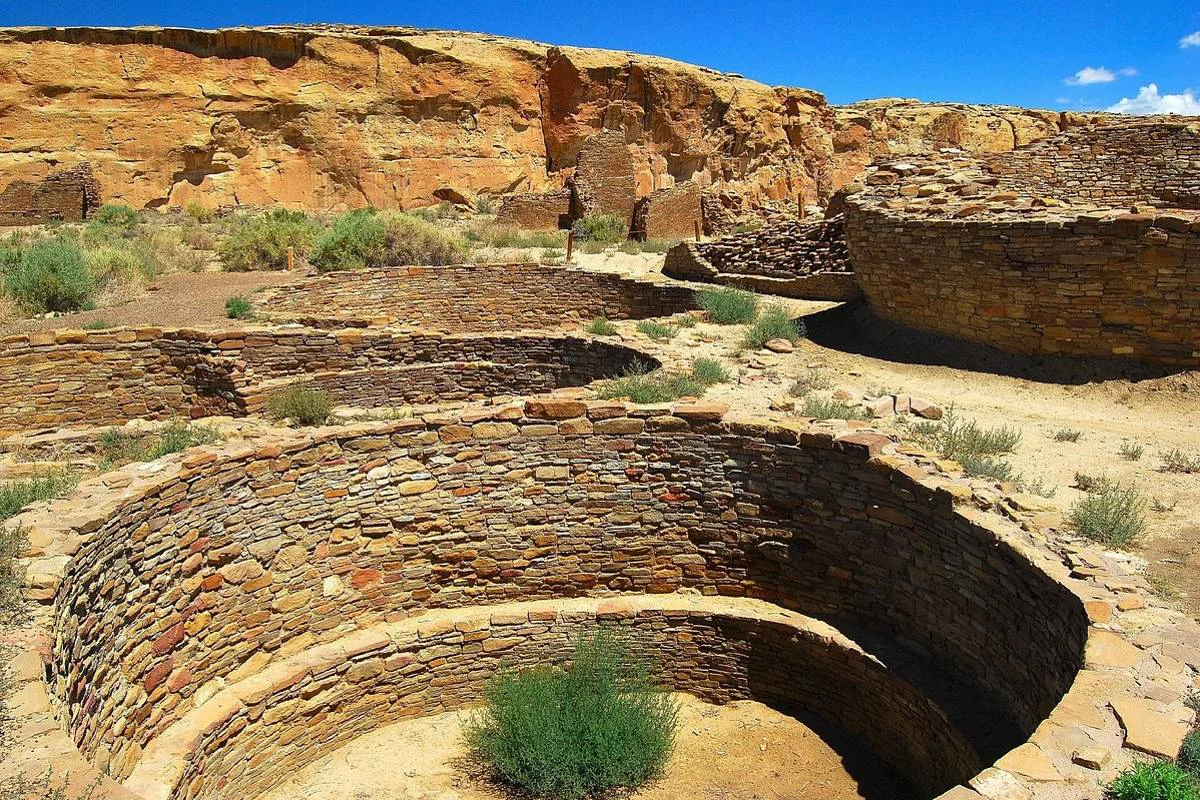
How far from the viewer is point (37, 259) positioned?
13.4 m

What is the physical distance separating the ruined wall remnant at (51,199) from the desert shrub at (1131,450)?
79.8 ft

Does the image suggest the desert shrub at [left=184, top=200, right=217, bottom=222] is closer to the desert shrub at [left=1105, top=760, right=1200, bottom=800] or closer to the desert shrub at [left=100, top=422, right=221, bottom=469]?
the desert shrub at [left=100, top=422, right=221, bottom=469]

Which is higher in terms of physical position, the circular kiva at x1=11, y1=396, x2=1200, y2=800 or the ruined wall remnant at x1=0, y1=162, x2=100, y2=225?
the ruined wall remnant at x1=0, y1=162, x2=100, y2=225

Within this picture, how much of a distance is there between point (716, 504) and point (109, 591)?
162 inches

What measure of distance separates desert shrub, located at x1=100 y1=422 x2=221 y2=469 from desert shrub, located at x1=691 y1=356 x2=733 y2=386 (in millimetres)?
4410

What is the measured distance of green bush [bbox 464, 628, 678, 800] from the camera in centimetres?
537

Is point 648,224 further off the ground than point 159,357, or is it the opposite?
point 648,224

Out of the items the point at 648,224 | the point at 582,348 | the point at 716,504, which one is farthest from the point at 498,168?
the point at 716,504

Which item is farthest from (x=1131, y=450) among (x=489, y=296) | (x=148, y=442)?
(x=489, y=296)

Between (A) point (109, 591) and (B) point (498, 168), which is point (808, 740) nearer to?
(A) point (109, 591)

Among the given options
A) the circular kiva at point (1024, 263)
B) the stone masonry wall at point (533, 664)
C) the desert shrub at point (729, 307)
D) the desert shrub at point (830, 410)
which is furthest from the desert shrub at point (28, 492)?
the circular kiva at point (1024, 263)

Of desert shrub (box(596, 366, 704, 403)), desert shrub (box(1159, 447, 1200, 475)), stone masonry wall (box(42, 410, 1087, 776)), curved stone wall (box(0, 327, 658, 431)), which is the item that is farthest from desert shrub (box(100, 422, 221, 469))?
desert shrub (box(1159, 447, 1200, 475))

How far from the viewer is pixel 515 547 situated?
6816 mm

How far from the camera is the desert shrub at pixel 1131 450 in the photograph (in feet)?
22.4
